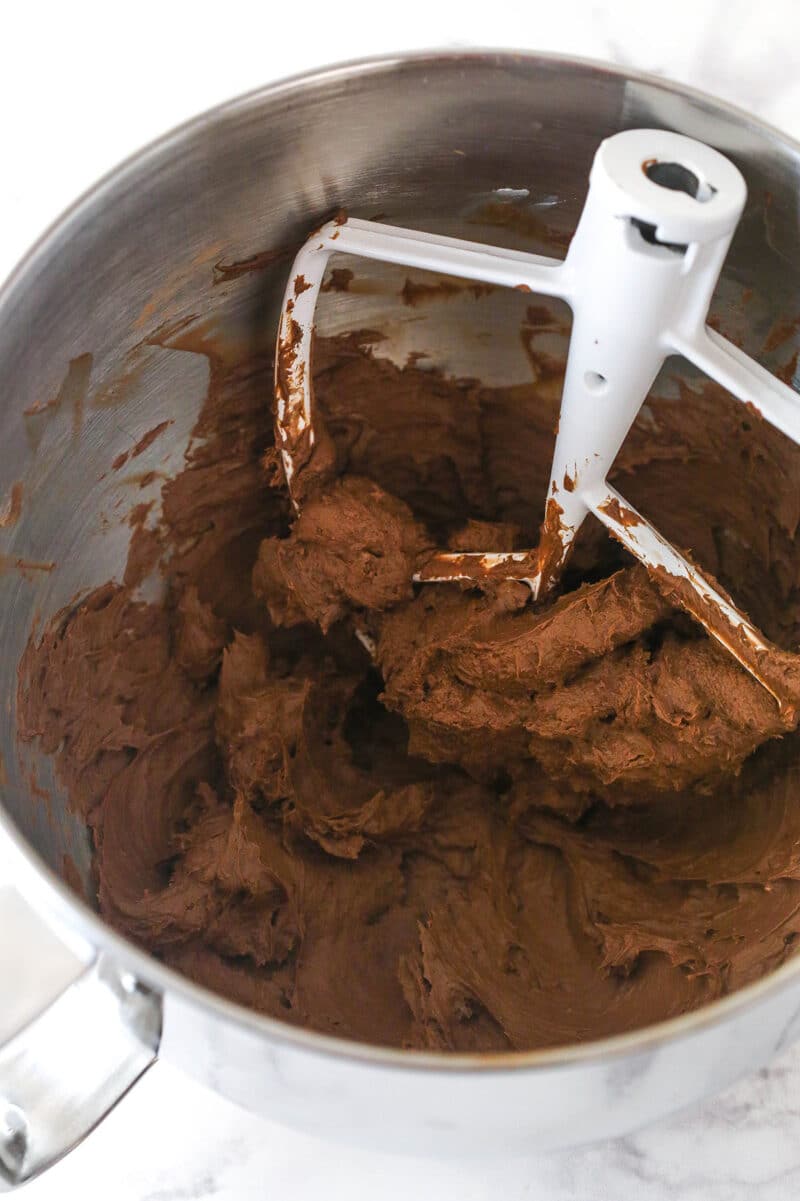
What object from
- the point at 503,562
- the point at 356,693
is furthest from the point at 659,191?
the point at 356,693

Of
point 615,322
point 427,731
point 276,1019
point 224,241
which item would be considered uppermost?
point 224,241

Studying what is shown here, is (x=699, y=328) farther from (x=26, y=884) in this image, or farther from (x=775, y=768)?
(x=26, y=884)

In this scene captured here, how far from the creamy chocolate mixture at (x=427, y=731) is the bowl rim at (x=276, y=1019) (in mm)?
228

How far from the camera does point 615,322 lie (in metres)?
0.80

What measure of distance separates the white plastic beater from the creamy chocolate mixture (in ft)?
0.13

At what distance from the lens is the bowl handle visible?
638 millimetres

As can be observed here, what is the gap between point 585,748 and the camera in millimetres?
1020

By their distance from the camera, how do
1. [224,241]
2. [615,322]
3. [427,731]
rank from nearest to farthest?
[615,322] → [224,241] → [427,731]

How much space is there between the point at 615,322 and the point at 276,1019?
1.77 ft

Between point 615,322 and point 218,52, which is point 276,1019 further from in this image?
point 218,52

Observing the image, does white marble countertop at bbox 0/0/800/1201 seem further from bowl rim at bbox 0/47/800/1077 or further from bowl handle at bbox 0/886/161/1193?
bowl handle at bbox 0/886/161/1193

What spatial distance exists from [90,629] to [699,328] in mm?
581

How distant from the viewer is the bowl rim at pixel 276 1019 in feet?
1.79

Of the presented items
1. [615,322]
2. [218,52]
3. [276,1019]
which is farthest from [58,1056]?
[218,52]
